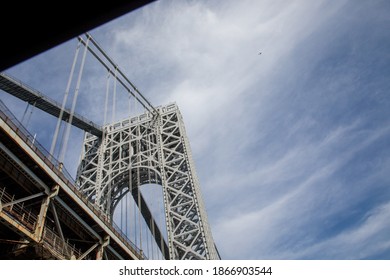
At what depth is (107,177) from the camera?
26.8m

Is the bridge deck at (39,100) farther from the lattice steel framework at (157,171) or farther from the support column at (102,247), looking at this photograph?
the support column at (102,247)

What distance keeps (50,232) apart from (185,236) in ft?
33.1

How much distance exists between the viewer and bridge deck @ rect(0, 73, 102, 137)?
23.3 metres

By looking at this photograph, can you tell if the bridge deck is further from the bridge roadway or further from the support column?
the support column

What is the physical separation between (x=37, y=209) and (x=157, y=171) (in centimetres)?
1217

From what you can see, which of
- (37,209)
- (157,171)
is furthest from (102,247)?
(157,171)

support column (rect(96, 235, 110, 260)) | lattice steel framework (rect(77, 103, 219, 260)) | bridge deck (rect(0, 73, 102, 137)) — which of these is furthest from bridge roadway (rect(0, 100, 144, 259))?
bridge deck (rect(0, 73, 102, 137))

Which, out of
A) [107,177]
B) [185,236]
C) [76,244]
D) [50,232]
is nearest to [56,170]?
[50,232]

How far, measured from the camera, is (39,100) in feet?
85.1

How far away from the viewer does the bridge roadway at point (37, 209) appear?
1182 centimetres

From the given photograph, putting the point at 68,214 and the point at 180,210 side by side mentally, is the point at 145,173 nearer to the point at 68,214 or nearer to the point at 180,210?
the point at 180,210

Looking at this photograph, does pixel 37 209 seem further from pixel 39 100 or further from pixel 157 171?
pixel 39 100

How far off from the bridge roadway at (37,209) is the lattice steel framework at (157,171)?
6.48 meters

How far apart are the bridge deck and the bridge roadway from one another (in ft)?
41.8
